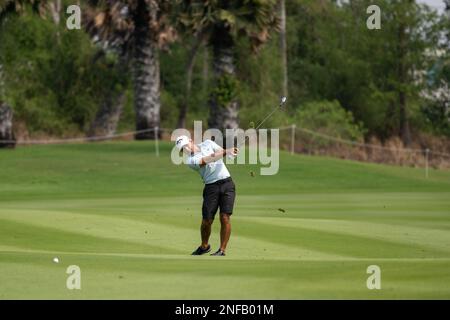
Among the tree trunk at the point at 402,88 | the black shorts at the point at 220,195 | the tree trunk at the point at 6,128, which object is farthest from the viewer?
the tree trunk at the point at 402,88

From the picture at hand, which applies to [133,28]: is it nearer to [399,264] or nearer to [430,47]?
[430,47]

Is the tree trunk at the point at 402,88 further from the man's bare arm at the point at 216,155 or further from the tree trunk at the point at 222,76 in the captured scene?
the man's bare arm at the point at 216,155

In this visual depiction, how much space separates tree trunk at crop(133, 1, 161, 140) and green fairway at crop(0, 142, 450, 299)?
23.4ft

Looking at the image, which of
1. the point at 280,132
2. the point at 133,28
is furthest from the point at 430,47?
the point at 133,28

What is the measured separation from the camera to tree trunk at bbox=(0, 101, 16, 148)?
4931cm

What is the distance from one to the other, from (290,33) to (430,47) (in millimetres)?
13483

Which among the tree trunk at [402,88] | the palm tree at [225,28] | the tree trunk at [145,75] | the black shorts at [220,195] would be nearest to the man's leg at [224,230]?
the black shorts at [220,195]

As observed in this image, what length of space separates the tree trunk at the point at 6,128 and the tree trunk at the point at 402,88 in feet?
81.4

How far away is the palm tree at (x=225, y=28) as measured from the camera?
46.8 meters

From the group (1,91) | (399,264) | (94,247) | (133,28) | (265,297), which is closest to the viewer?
(265,297)

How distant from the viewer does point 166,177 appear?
4034 cm

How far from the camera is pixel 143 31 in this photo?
5122cm

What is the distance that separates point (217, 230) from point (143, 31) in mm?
29553

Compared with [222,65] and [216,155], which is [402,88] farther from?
[216,155]
